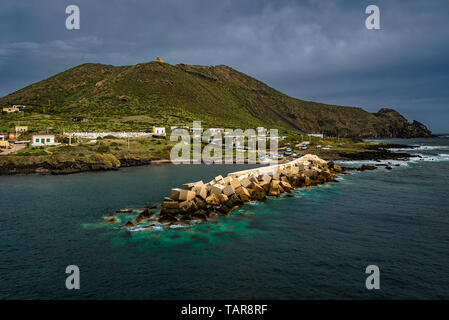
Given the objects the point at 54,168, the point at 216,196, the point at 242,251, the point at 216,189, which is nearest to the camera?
the point at 242,251

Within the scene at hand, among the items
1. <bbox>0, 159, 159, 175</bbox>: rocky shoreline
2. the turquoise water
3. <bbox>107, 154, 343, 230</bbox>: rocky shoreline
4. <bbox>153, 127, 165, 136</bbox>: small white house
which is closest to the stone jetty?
<bbox>107, 154, 343, 230</bbox>: rocky shoreline

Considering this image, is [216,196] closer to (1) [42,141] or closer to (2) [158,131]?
(1) [42,141]

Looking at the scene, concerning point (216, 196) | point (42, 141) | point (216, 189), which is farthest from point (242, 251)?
point (42, 141)

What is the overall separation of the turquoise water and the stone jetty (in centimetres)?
173

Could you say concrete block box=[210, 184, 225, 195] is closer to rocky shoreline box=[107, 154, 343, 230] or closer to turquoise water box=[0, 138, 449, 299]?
rocky shoreline box=[107, 154, 343, 230]

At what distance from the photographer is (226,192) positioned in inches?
1225

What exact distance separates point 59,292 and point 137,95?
175 m

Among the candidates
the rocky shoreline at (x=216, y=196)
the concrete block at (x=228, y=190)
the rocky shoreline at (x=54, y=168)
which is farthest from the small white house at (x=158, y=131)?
the concrete block at (x=228, y=190)

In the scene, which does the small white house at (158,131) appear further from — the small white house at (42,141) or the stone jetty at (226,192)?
the stone jetty at (226,192)

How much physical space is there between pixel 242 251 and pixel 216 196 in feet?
38.2

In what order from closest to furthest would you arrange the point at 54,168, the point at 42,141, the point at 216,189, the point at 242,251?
the point at 242,251, the point at 216,189, the point at 54,168, the point at 42,141

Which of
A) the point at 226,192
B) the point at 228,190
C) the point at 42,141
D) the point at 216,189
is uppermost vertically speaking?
the point at 42,141

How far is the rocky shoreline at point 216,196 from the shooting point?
84.8 feet

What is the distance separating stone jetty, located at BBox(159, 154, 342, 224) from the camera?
27.2 m
